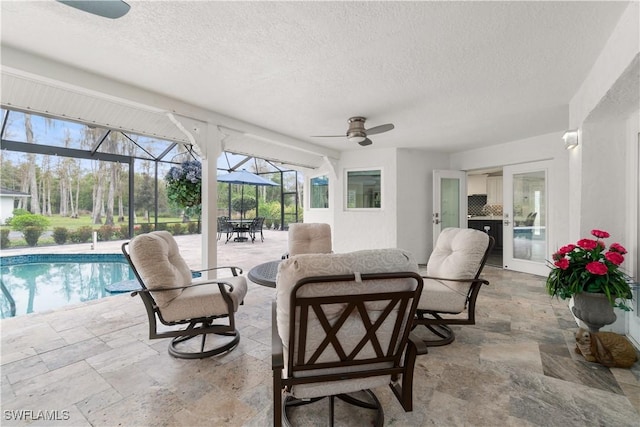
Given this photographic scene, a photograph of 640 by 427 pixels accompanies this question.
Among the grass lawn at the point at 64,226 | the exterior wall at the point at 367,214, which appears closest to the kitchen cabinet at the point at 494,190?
the exterior wall at the point at 367,214

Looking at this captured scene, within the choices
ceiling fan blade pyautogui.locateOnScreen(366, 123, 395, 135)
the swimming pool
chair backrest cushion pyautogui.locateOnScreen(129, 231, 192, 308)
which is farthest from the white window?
the swimming pool

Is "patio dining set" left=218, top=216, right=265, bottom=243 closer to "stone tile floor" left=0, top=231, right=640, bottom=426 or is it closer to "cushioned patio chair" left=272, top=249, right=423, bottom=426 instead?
"stone tile floor" left=0, top=231, right=640, bottom=426

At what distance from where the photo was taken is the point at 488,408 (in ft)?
5.32

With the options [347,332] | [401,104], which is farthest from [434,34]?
[347,332]

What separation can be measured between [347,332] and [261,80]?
2.55m

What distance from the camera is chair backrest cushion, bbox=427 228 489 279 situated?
2391 millimetres

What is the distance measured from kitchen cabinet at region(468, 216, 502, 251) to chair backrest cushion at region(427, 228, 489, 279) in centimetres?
502

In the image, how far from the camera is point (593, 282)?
2.21 metres

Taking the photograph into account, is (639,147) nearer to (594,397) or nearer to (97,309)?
(594,397)

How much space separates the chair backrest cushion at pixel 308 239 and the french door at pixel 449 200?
314 centimetres

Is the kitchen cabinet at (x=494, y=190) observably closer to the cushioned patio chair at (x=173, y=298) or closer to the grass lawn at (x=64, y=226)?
the cushioned patio chair at (x=173, y=298)

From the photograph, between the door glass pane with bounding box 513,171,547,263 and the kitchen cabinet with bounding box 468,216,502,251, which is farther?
the kitchen cabinet with bounding box 468,216,502,251

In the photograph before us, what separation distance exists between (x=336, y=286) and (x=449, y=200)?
225 inches

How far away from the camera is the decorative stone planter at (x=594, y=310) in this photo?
218cm
